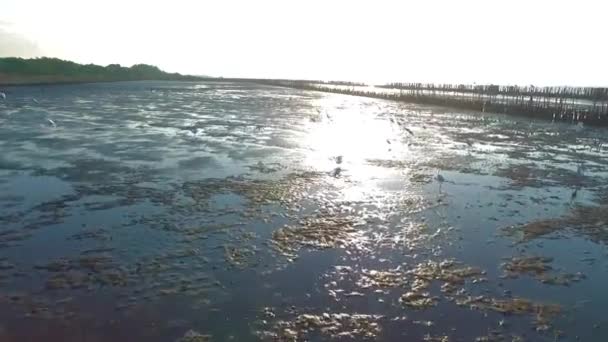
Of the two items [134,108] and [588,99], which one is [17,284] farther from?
[588,99]

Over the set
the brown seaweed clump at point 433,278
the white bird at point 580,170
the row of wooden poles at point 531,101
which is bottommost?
the brown seaweed clump at point 433,278

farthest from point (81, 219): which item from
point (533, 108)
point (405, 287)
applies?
point (533, 108)

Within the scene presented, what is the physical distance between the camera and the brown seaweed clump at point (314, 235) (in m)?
10.2

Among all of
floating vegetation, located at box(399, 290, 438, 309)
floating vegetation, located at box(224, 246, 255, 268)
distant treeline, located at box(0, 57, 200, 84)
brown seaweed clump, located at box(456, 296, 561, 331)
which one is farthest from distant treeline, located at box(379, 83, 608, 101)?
distant treeline, located at box(0, 57, 200, 84)

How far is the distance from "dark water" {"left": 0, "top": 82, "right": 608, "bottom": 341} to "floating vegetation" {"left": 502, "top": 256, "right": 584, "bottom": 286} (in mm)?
53

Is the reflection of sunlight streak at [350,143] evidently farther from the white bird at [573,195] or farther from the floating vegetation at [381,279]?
the floating vegetation at [381,279]

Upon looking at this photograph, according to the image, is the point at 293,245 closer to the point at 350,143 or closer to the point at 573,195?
the point at 573,195

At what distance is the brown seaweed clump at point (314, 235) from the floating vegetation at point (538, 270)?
3.25m

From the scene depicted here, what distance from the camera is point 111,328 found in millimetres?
6859

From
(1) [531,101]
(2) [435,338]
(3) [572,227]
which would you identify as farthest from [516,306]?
(1) [531,101]

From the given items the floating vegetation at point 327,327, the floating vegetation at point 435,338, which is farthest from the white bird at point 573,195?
the floating vegetation at point 327,327

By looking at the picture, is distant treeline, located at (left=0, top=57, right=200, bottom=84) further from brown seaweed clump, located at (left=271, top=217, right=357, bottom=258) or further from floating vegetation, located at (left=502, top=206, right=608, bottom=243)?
floating vegetation, located at (left=502, top=206, right=608, bottom=243)

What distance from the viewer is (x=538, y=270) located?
9.49 metres

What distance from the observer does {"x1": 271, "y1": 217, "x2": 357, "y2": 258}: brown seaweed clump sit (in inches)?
401
